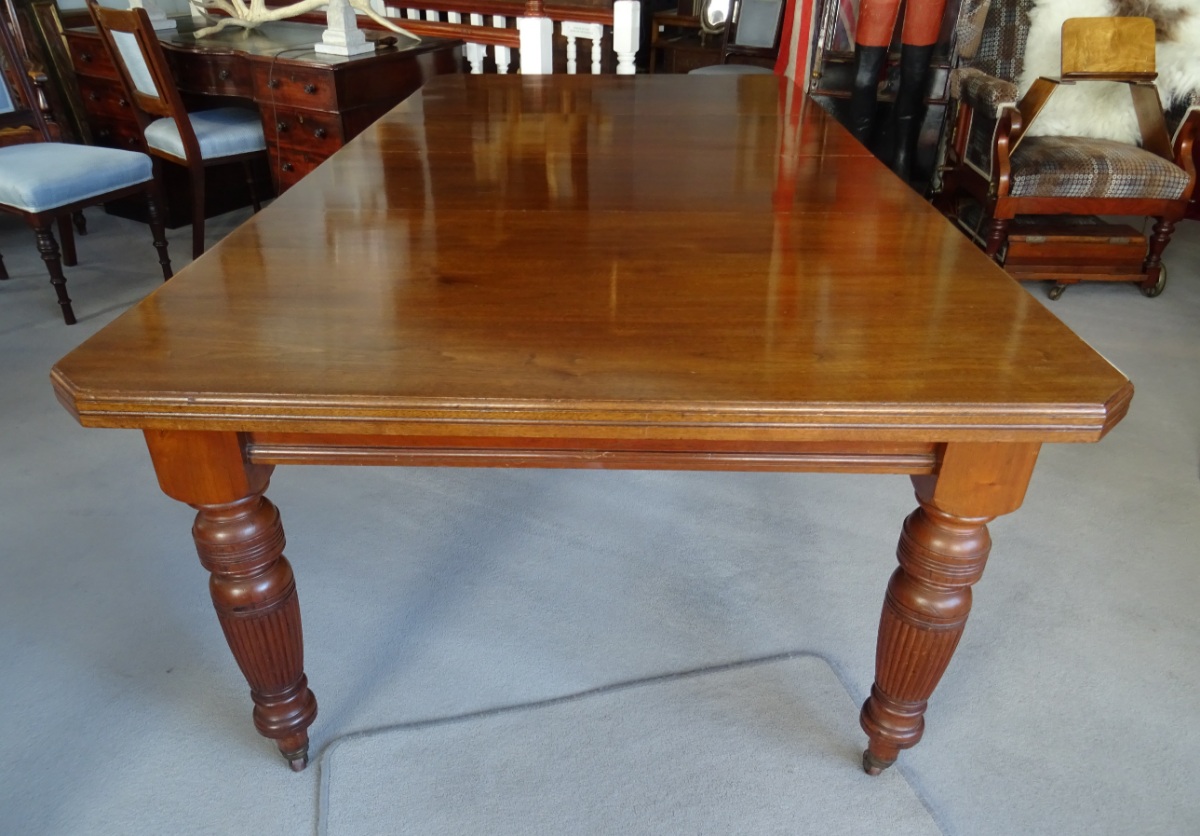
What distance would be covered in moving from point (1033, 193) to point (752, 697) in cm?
217

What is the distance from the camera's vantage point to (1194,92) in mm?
2844

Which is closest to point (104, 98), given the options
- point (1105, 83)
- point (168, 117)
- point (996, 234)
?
point (168, 117)

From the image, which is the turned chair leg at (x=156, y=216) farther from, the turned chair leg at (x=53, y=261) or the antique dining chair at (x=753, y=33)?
the antique dining chair at (x=753, y=33)

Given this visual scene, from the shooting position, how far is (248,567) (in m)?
1.04

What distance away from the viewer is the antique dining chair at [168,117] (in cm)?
267

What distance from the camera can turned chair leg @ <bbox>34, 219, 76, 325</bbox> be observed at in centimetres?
251

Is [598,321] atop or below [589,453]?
atop

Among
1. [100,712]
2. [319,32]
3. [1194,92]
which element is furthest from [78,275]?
[1194,92]

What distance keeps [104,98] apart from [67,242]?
0.64 meters

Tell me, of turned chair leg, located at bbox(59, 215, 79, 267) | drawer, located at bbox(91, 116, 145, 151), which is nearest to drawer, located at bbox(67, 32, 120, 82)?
drawer, located at bbox(91, 116, 145, 151)

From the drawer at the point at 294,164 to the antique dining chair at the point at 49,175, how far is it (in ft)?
1.35

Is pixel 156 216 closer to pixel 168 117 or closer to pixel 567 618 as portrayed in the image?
pixel 168 117

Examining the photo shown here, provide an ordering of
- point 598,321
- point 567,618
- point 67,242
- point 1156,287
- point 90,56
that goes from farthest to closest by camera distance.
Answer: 1. point 90,56
2. point 67,242
3. point 1156,287
4. point 567,618
5. point 598,321

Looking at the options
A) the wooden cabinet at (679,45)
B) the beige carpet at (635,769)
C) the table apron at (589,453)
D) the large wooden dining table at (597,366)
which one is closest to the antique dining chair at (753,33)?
the wooden cabinet at (679,45)
